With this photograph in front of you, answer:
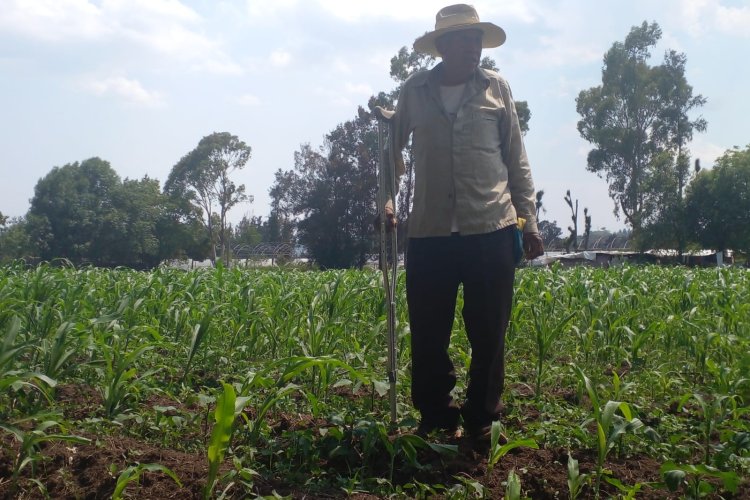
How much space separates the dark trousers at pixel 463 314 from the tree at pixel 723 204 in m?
31.3

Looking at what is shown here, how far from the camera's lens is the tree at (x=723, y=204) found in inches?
1173

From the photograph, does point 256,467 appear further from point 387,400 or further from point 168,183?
point 168,183

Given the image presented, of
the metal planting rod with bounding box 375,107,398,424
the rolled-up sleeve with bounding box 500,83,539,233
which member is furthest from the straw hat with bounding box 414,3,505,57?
the metal planting rod with bounding box 375,107,398,424

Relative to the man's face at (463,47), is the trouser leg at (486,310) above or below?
below

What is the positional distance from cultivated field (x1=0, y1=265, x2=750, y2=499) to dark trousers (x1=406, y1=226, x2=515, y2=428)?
0.17 metres

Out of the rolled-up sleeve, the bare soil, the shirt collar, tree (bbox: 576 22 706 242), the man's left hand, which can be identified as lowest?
the bare soil

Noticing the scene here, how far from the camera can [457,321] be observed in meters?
5.32

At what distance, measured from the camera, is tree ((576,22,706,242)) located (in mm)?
33094

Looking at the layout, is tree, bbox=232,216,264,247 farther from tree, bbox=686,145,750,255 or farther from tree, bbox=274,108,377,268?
tree, bbox=686,145,750,255

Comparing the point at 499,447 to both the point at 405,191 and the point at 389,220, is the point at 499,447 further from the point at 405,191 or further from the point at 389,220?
the point at 405,191

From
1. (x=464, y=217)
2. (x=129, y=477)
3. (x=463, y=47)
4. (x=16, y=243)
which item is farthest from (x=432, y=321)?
(x=16, y=243)

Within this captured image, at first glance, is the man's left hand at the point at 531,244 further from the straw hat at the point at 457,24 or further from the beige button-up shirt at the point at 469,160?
the straw hat at the point at 457,24

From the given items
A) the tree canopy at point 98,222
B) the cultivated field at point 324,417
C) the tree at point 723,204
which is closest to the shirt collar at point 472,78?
the cultivated field at point 324,417

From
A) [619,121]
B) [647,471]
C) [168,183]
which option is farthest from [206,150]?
[647,471]
